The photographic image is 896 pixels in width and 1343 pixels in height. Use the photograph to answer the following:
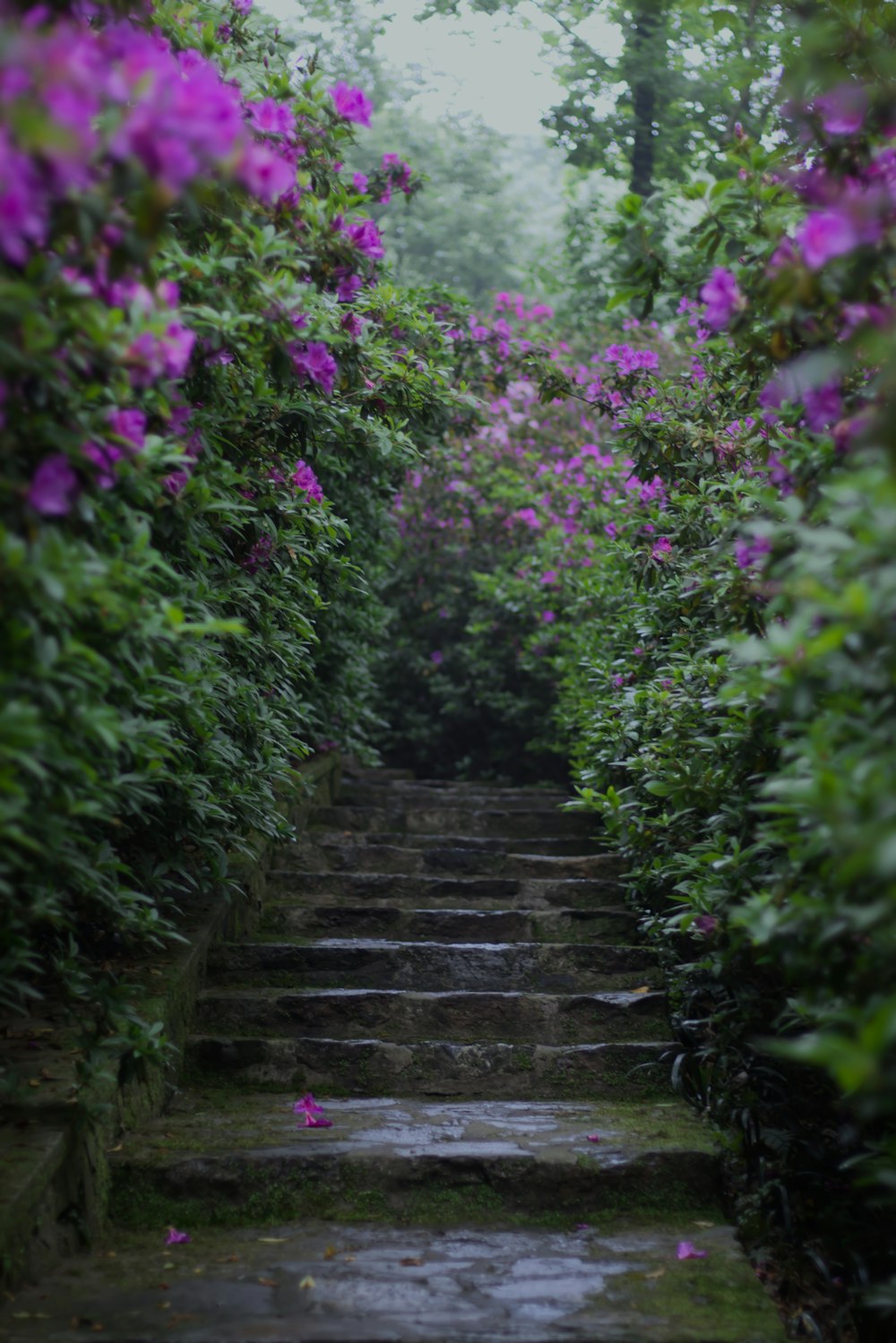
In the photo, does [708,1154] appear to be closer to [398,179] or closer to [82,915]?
[82,915]

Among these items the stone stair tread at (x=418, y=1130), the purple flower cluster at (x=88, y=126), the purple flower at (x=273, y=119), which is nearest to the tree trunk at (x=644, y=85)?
the purple flower at (x=273, y=119)

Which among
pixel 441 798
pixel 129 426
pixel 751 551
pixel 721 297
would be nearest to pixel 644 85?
pixel 441 798

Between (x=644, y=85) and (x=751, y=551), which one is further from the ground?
(x=644, y=85)

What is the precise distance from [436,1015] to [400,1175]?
830 millimetres

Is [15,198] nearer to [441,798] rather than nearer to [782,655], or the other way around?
[782,655]

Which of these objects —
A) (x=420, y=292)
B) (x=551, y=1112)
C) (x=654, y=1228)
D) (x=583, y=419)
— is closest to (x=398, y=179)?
(x=420, y=292)

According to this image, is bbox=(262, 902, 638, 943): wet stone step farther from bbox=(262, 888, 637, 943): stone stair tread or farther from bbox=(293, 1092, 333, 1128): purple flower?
bbox=(293, 1092, 333, 1128): purple flower

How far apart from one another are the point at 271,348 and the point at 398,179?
3.95m

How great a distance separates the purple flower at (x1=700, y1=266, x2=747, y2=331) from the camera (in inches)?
91.8

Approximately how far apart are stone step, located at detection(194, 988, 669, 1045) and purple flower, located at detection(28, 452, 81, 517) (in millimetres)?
2215

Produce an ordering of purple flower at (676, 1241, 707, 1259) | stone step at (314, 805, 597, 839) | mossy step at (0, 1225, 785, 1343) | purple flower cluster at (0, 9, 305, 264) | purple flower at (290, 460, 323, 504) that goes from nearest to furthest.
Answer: purple flower cluster at (0, 9, 305, 264), mossy step at (0, 1225, 785, 1343), purple flower at (676, 1241, 707, 1259), purple flower at (290, 460, 323, 504), stone step at (314, 805, 597, 839)

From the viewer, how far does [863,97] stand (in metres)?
2.29

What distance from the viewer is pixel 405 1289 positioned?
2396mm

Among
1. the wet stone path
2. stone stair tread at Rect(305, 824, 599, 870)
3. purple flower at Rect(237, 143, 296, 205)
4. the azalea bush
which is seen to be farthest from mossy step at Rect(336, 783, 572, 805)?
purple flower at Rect(237, 143, 296, 205)
